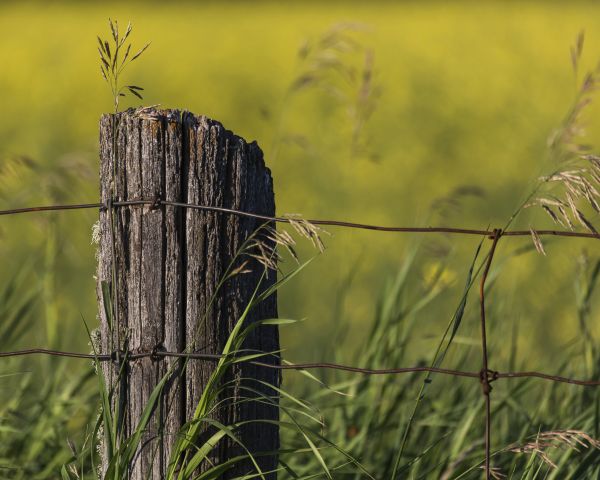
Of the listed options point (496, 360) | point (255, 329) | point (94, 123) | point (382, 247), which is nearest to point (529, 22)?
point (94, 123)

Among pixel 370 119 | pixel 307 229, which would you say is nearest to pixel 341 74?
pixel 307 229

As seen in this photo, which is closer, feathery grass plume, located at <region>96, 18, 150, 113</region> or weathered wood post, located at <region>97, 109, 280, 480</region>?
feathery grass plume, located at <region>96, 18, 150, 113</region>

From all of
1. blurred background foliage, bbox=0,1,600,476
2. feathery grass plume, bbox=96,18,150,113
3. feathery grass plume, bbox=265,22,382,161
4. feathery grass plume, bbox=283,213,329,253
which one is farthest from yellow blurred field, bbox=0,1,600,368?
feathery grass plume, bbox=96,18,150,113

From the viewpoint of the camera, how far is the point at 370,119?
905 cm

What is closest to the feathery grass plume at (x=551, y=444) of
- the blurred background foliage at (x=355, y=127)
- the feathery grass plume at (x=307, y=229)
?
the feathery grass plume at (x=307, y=229)

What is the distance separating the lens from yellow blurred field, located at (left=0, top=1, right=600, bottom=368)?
6.03m

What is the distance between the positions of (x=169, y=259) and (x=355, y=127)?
1.57 metres

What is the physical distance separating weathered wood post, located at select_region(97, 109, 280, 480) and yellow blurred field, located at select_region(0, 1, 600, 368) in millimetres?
2606

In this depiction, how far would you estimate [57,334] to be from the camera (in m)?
2.89

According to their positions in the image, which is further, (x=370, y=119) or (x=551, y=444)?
(x=370, y=119)

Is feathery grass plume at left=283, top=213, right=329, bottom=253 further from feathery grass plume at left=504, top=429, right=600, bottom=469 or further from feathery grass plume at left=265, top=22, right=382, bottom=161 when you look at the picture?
feathery grass plume at left=265, top=22, right=382, bottom=161

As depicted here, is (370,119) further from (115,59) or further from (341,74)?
(115,59)

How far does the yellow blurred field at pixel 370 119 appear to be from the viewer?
19.8 ft

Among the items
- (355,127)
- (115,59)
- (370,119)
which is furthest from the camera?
(370,119)
